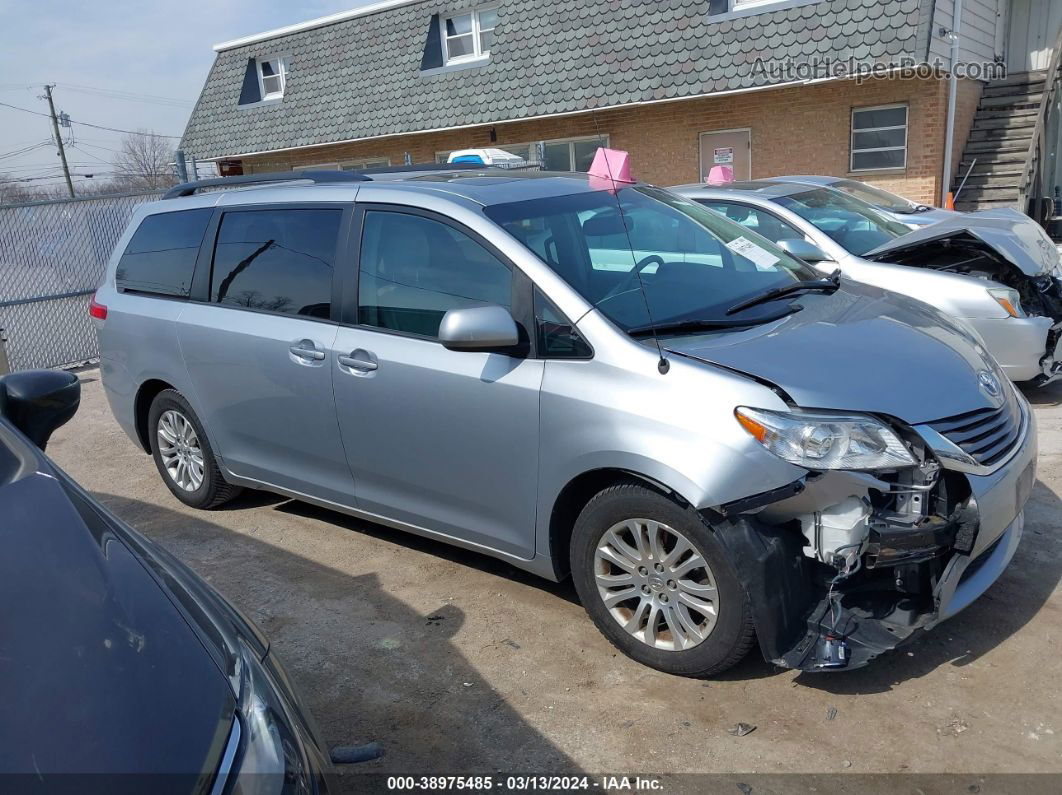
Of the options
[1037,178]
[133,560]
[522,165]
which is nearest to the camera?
[133,560]

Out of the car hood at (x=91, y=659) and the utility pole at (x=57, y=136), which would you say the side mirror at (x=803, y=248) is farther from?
the utility pole at (x=57, y=136)

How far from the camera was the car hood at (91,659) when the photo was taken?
1597 millimetres

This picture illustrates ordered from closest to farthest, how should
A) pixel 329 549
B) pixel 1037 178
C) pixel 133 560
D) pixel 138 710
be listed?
pixel 138 710
pixel 133 560
pixel 329 549
pixel 1037 178

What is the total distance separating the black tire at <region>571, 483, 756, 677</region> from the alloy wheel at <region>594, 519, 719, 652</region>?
0.9 inches

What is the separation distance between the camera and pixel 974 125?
1475 centimetres

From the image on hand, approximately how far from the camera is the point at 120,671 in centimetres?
177

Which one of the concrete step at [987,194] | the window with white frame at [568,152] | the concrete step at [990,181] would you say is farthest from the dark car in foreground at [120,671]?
the window with white frame at [568,152]

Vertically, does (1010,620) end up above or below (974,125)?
below

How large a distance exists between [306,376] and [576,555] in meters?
1.62

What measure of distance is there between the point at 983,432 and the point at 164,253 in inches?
170

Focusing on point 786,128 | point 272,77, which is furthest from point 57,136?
point 786,128

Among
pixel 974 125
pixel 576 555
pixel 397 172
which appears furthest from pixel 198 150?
pixel 576 555

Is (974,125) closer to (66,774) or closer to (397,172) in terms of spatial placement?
(397,172)

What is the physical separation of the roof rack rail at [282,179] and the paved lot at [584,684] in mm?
1921
